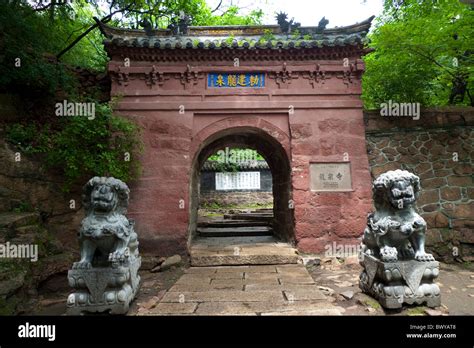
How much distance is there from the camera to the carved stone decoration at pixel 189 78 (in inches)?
237

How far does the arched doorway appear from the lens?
20.1 ft

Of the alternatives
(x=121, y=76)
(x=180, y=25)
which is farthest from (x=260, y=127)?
(x=180, y=25)

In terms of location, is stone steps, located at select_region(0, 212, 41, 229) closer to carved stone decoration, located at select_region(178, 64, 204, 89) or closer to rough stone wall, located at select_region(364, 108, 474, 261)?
carved stone decoration, located at select_region(178, 64, 204, 89)

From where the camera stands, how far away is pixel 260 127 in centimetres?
603

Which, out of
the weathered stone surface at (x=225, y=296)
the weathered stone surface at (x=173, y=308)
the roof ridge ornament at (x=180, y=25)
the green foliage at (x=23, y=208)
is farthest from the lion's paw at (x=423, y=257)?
the roof ridge ornament at (x=180, y=25)

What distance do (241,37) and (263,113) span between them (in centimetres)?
302

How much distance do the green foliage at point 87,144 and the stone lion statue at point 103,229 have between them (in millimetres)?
1872

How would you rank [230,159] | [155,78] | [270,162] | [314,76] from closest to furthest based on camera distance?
[155,78], [314,76], [270,162], [230,159]

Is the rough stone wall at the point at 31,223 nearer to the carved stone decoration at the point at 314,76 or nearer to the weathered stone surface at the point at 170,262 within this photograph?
the weathered stone surface at the point at 170,262

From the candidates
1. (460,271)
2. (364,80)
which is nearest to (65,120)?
(364,80)

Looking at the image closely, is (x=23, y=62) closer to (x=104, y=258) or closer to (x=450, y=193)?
(x=104, y=258)

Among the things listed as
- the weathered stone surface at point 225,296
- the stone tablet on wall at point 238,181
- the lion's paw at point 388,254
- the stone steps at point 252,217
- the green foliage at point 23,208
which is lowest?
the weathered stone surface at point 225,296
